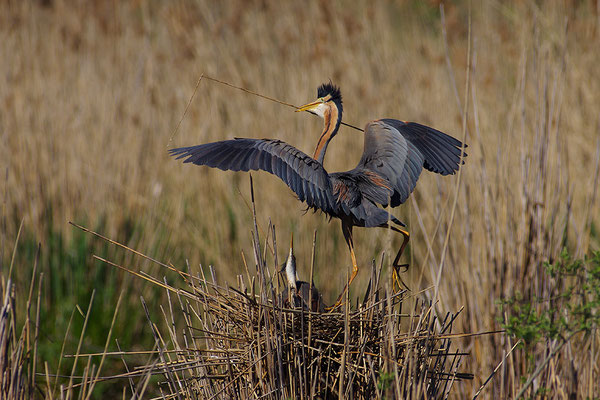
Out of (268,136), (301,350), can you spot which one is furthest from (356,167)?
(268,136)

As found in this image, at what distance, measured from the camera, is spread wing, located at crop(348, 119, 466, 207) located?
2.38 meters

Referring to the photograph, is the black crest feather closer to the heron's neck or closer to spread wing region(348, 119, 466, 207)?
the heron's neck

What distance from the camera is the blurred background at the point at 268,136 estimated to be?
345cm

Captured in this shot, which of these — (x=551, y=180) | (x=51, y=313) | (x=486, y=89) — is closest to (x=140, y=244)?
(x=51, y=313)

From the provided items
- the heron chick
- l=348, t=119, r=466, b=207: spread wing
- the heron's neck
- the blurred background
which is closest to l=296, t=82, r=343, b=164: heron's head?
the heron's neck

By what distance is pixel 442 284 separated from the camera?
352cm

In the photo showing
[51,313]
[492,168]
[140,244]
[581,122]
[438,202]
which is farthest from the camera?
[581,122]

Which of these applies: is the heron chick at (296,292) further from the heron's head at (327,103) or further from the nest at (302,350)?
the heron's head at (327,103)

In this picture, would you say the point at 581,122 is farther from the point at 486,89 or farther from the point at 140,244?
the point at 140,244

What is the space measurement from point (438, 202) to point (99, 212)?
2511 millimetres

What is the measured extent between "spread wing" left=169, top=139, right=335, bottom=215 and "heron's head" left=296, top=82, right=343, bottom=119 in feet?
1.00

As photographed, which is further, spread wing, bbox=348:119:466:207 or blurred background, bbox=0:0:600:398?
blurred background, bbox=0:0:600:398

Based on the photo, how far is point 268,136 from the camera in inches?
224

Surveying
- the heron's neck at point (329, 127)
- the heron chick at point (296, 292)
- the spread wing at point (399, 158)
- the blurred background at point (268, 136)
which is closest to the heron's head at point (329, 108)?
the heron's neck at point (329, 127)
